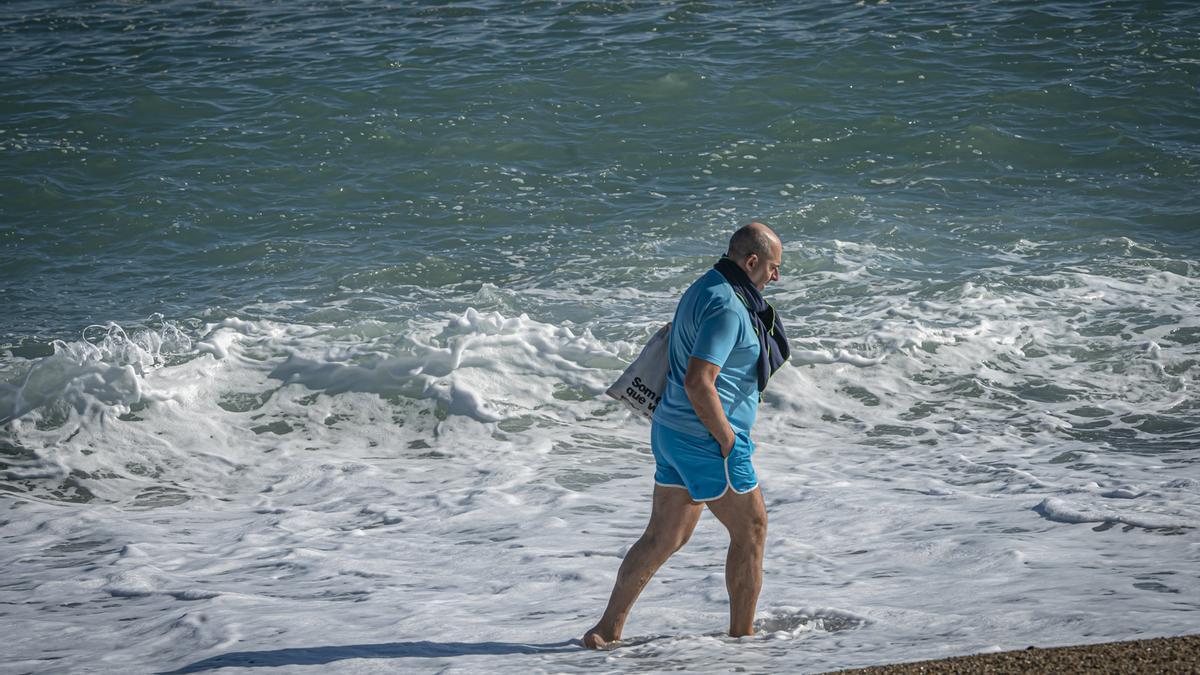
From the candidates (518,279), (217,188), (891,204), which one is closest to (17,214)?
(217,188)

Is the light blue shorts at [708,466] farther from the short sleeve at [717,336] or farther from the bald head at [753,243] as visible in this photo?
the bald head at [753,243]

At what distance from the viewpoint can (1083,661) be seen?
4.25m

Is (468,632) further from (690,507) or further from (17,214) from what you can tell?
(17,214)

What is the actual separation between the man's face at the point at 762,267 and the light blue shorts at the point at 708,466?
0.62 meters

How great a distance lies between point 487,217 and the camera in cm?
1259

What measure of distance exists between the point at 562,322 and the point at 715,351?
5.64 metres

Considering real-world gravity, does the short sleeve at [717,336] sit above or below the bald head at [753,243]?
below

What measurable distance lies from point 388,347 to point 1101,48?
11.5 meters

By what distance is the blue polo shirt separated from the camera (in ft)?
14.4

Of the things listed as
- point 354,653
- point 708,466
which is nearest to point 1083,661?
point 708,466

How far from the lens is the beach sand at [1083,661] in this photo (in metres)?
4.16

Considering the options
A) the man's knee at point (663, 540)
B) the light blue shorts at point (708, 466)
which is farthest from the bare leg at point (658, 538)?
the light blue shorts at point (708, 466)

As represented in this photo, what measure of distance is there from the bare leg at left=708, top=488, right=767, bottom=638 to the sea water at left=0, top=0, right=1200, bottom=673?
0.24 meters

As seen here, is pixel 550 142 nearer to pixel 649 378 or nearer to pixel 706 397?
pixel 649 378
